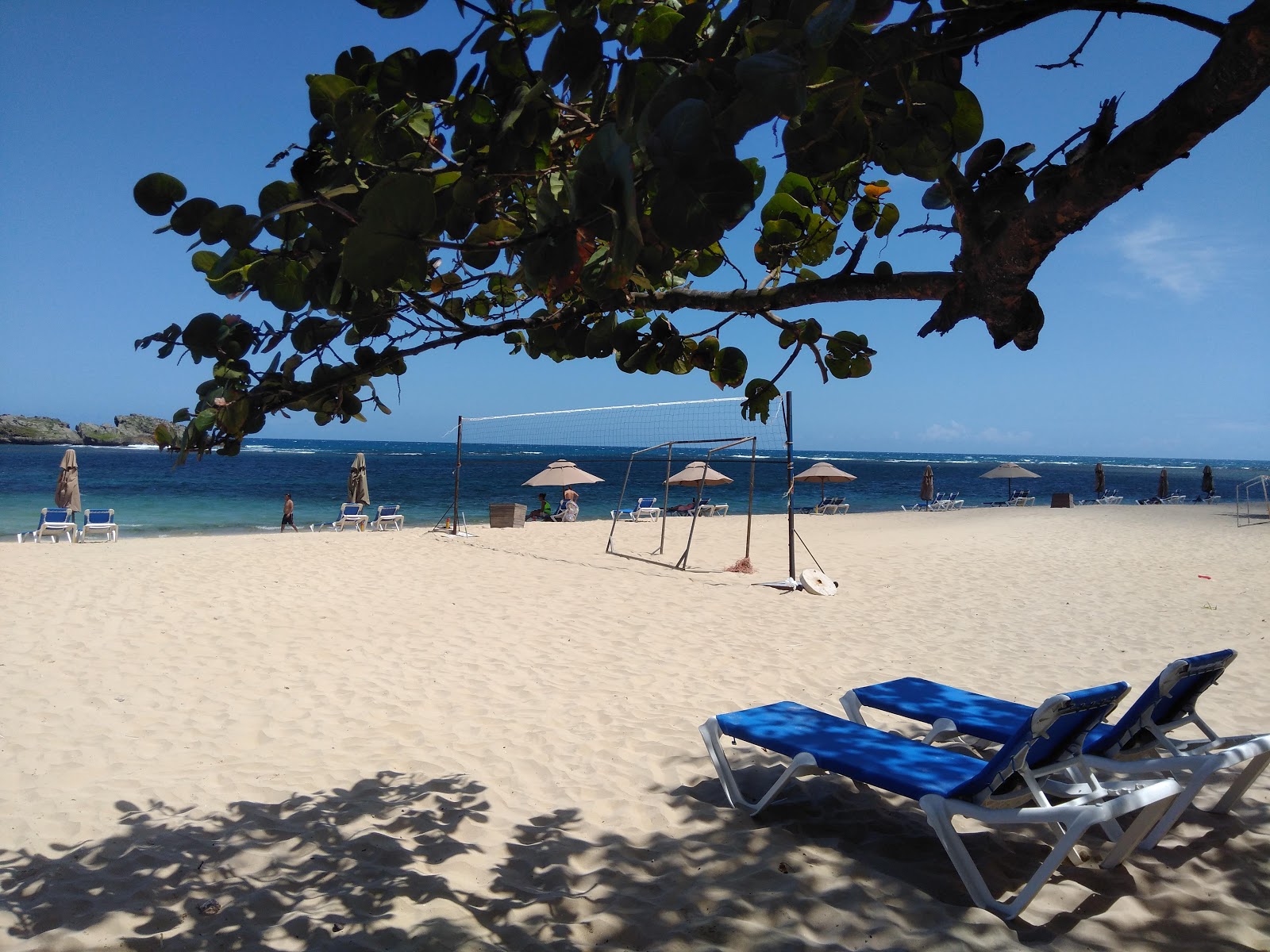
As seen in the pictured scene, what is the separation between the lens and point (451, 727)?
4.21m

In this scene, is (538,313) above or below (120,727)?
above

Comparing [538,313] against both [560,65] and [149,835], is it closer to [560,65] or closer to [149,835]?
[560,65]

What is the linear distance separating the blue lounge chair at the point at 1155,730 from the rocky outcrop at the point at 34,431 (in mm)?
94970

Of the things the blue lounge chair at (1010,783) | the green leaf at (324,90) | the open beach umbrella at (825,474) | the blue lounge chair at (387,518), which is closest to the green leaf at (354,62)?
the green leaf at (324,90)

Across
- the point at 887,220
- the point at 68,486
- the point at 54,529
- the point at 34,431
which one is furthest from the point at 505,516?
the point at 34,431

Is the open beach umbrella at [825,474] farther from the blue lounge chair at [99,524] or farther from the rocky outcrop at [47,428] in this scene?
the rocky outcrop at [47,428]

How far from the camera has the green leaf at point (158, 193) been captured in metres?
1.19

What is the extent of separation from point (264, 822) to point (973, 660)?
4.59 metres

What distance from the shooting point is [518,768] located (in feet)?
12.1

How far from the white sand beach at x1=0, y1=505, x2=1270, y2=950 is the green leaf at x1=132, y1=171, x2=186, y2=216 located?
2009 mm

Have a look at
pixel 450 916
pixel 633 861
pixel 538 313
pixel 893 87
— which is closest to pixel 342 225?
pixel 893 87

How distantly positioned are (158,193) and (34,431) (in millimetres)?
97959

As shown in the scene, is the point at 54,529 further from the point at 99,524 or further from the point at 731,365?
the point at 731,365

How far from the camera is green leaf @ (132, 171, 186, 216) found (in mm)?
1188
